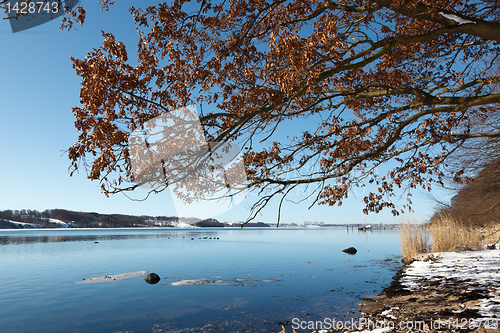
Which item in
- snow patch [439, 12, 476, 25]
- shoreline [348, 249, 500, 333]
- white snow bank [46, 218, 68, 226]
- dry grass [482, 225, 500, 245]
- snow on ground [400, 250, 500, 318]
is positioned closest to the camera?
snow patch [439, 12, 476, 25]

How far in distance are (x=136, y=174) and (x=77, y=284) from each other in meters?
14.6

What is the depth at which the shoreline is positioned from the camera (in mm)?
5336

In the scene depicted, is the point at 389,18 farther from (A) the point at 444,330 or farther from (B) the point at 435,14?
(A) the point at 444,330

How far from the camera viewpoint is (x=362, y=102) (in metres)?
7.65

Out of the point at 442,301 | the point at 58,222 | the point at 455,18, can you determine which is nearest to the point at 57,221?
the point at 58,222

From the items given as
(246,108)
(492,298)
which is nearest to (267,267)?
(492,298)

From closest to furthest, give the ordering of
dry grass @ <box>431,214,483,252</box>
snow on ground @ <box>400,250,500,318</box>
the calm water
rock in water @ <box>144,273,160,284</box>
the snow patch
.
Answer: the snow patch, snow on ground @ <box>400,250,500,318</box>, the calm water, rock in water @ <box>144,273,160,284</box>, dry grass @ <box>431,214,483,252</box>

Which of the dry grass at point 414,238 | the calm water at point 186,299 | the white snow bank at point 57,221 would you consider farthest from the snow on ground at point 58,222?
the dry grass at point 414,238

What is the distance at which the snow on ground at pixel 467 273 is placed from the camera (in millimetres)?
6392

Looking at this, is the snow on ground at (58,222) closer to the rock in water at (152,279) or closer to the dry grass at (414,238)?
the rock in water at (152,279)

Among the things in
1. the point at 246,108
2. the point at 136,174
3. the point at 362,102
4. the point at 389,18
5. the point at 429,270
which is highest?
the point at 389,18

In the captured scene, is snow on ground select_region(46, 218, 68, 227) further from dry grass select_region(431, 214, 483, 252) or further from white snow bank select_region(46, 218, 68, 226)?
dry grass select_region(431, 214, 483, 252)

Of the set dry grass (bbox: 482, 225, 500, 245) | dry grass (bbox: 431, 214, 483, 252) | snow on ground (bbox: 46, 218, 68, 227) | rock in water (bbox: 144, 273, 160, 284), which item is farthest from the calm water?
snow on ground (bbox: 46, 218, 68, 227)

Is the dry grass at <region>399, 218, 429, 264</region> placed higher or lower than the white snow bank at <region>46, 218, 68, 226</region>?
higher
